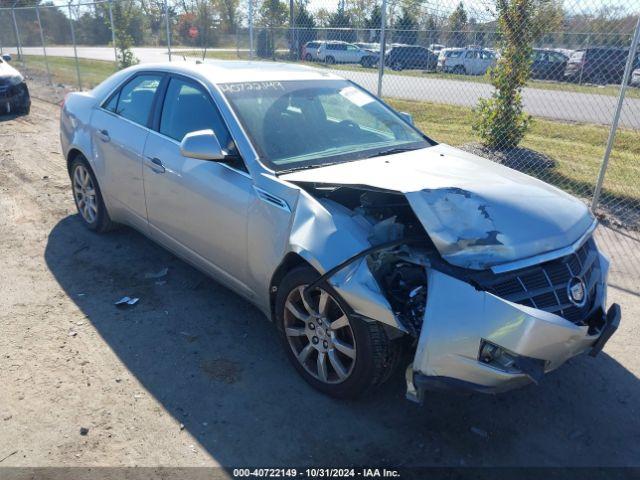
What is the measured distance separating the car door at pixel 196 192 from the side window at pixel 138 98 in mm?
226

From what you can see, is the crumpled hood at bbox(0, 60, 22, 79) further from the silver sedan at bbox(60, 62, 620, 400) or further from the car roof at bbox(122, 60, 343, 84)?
the silver sedan at bbox(60, 62, 620, 400)

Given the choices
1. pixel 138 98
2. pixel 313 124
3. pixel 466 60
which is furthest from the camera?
pixel 466 60

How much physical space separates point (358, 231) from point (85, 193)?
143 inches

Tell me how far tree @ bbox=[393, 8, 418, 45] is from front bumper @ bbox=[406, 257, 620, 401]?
716 centimetres

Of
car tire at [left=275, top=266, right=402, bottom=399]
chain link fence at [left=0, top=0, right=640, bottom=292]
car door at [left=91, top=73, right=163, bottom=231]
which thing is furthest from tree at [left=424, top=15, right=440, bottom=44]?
car tire at [left=275, top=266, right=402, bottom=399]

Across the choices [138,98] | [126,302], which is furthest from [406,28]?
[126,302]

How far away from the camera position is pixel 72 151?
542cm

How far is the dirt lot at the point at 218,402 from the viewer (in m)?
2.79

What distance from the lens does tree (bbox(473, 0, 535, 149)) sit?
7.83 m

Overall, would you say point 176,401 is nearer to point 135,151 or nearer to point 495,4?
point 135,151

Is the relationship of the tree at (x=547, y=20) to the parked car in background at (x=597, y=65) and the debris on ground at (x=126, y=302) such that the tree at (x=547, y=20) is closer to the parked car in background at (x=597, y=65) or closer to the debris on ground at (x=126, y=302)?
the parked car in background at (x=597, y=65)

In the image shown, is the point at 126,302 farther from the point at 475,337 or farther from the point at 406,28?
the point at 406,28

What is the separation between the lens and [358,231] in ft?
9.53

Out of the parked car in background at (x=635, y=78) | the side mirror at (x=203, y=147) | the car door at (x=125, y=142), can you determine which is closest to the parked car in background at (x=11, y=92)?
the car door at (x=125, y=142)
